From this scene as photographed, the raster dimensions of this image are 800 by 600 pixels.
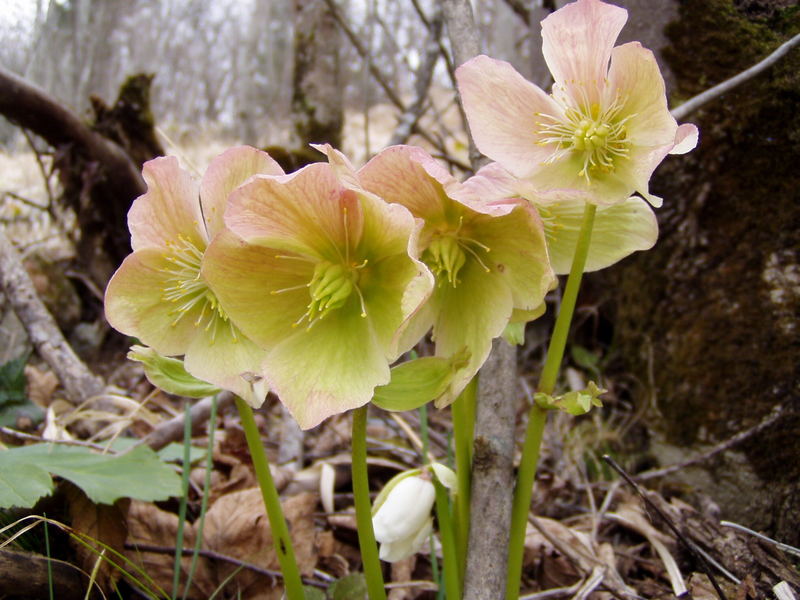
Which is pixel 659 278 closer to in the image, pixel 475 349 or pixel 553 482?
pixel 553 482

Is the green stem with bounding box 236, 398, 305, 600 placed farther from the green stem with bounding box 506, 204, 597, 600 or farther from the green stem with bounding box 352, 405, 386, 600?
the green stem with bounding box 506, 204, 597, 600

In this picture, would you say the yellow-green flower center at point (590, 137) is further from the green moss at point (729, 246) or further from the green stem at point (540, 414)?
the green moss at point (729, 246)

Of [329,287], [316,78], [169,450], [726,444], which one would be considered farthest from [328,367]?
[316,78]

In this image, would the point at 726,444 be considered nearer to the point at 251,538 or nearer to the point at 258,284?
the point at 251,538

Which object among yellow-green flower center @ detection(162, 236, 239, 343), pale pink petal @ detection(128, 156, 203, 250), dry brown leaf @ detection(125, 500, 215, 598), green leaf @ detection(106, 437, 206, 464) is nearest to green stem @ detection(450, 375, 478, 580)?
yellow-green flower center @ detection(162, 236, 239, 343)

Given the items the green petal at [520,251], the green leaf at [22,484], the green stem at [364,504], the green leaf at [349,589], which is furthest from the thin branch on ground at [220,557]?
the green petal at [520,251]

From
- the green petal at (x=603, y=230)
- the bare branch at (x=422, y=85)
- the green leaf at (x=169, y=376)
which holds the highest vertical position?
the bare branch at (x=422, y=85)

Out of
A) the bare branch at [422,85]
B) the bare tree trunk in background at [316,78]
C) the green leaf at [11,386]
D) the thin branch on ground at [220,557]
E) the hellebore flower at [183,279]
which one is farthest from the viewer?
the bare tree trunk in background at [316,78]
